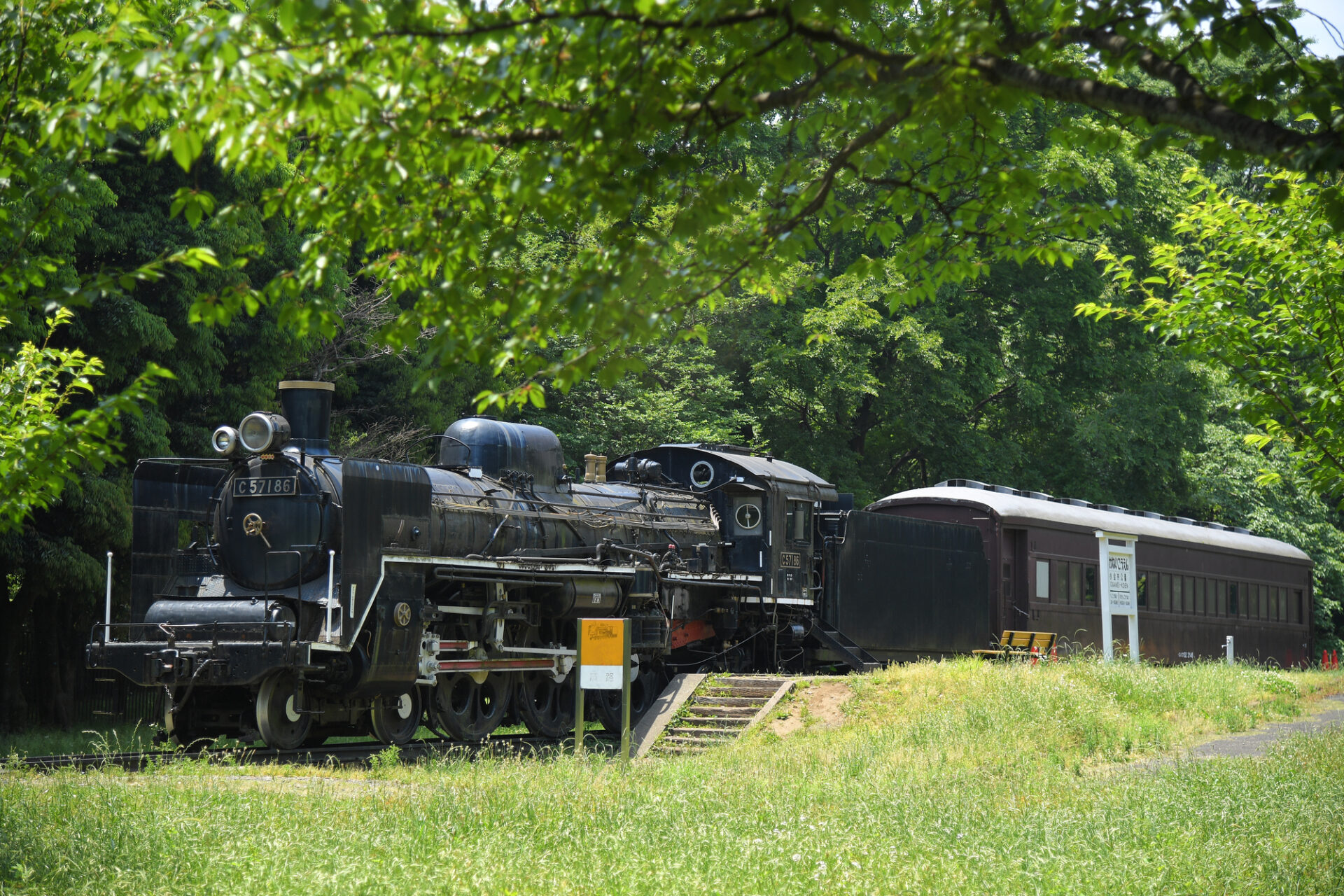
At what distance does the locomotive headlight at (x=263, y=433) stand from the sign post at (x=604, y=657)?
367 centimetres

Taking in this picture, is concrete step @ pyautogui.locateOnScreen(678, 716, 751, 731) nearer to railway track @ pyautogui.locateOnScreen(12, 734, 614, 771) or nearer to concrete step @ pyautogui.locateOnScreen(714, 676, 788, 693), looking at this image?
concrete step @ pyautogui.locateOnScreen(714, 676, 788, 693)

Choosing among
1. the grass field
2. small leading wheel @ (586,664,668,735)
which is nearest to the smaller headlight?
the grass field

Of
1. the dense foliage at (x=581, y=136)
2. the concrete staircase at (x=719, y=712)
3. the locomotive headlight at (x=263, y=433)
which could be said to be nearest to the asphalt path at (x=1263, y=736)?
the dense foliage at (x=581, y=136)

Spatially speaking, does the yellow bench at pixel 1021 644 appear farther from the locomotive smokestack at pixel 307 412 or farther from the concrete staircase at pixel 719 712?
the locomotive smokestack at pixel 307 412

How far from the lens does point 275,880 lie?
6.03 meters

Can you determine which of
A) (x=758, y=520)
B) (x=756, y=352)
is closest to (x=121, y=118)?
(x=758, y=520)

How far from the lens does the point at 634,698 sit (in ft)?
50.9

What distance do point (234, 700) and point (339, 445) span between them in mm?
7478

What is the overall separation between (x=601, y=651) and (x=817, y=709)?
129 inches

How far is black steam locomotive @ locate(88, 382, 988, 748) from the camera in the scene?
37.9 ft

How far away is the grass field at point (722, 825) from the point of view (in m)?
6.17

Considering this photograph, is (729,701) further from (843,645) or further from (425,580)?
(843,645)

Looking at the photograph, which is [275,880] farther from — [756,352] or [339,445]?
[756,352]

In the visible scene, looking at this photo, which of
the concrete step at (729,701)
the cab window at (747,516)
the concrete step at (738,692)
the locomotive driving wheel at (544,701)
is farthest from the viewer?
the cab window at (747,516)
